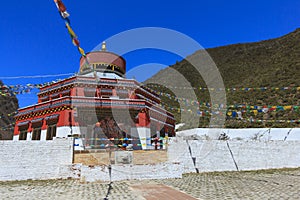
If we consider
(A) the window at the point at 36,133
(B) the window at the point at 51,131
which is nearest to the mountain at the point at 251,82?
(B) the window at the point at 51,131

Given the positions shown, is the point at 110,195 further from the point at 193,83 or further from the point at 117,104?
the point at 193,83

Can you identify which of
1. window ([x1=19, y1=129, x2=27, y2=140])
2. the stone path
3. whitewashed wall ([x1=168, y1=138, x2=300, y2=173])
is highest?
window ([x1=19, y1=129, x2=27, y2=140])

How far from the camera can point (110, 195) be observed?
7156mm

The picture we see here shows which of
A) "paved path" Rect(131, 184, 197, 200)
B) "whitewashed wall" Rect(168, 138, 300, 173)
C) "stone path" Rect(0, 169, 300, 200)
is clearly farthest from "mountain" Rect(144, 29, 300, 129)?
"paved path" Rect(131, 184, 197, 200)

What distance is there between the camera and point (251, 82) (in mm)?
41562

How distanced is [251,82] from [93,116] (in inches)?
1317

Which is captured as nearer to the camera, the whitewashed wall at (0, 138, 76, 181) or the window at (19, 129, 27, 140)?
the whitewashed wall at (0, 138, 76, 181)

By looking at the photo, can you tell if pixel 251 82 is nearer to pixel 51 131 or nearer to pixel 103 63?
pixel 103 63

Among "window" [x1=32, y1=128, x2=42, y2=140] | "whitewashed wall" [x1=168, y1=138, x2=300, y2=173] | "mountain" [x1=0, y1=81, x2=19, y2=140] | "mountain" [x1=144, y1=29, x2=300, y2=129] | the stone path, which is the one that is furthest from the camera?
"mountain" [x1=144, y1=29, x2=300, y2=129]

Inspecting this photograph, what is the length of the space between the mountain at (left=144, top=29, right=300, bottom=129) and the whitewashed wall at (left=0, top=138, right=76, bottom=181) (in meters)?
9.56

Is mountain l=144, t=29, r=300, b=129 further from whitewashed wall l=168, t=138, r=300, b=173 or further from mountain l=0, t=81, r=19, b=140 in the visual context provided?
mountain l=0, t=81, r=19, b=140

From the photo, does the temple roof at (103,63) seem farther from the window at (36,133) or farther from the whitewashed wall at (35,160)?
the whitewashed wall at (35,160)

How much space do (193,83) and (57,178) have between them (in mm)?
51220

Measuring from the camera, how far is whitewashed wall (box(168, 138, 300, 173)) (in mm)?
11820
